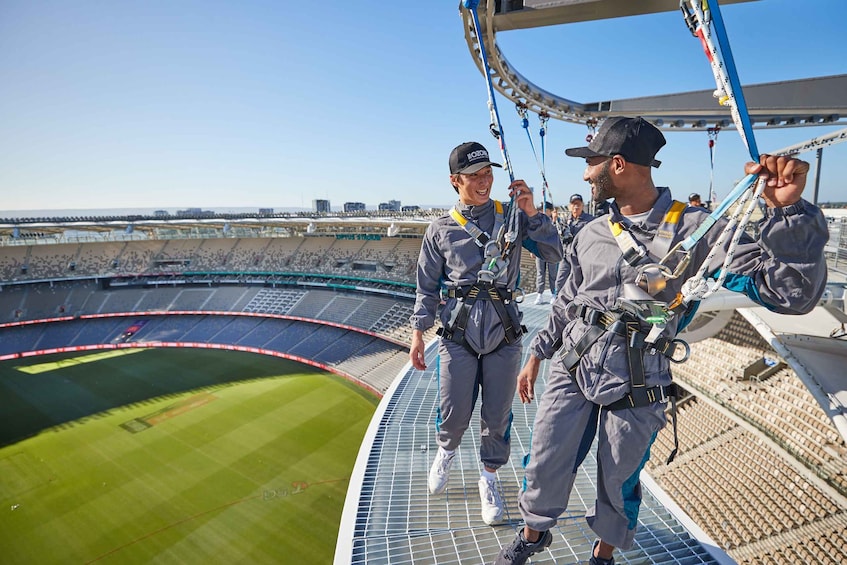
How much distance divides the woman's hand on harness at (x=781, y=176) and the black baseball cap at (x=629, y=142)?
1.87ft

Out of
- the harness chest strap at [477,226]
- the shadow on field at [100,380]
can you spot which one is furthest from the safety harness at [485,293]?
the shadow on field at [100,380]

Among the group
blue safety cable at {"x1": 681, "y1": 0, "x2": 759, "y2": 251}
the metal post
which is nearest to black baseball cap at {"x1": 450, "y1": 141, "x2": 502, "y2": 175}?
blue safety cable at {"x1": 681, "y1": 0, "x2": 759, "y2": 251}

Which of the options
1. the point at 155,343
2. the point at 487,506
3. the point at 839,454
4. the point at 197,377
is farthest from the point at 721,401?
the point at 155,343

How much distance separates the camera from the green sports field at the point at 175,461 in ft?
37.9

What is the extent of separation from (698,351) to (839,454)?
21.0ft

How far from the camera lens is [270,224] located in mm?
31359

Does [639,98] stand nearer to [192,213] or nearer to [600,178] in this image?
[600,178]

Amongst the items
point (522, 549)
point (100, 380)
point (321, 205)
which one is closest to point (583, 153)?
point (522, 549)

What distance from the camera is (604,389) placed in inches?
90.9

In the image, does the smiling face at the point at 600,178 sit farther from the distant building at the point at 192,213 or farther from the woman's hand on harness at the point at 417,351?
the distant building at the point at 192,213

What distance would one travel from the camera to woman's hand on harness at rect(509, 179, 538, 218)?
319 centimetres

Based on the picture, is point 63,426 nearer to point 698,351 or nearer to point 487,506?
point 487,506

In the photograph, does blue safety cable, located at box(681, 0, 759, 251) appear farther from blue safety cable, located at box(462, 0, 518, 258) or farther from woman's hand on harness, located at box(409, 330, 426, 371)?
woman's hand on harness, located at box(409, 330, 426, 371)

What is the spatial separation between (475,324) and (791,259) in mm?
2045
